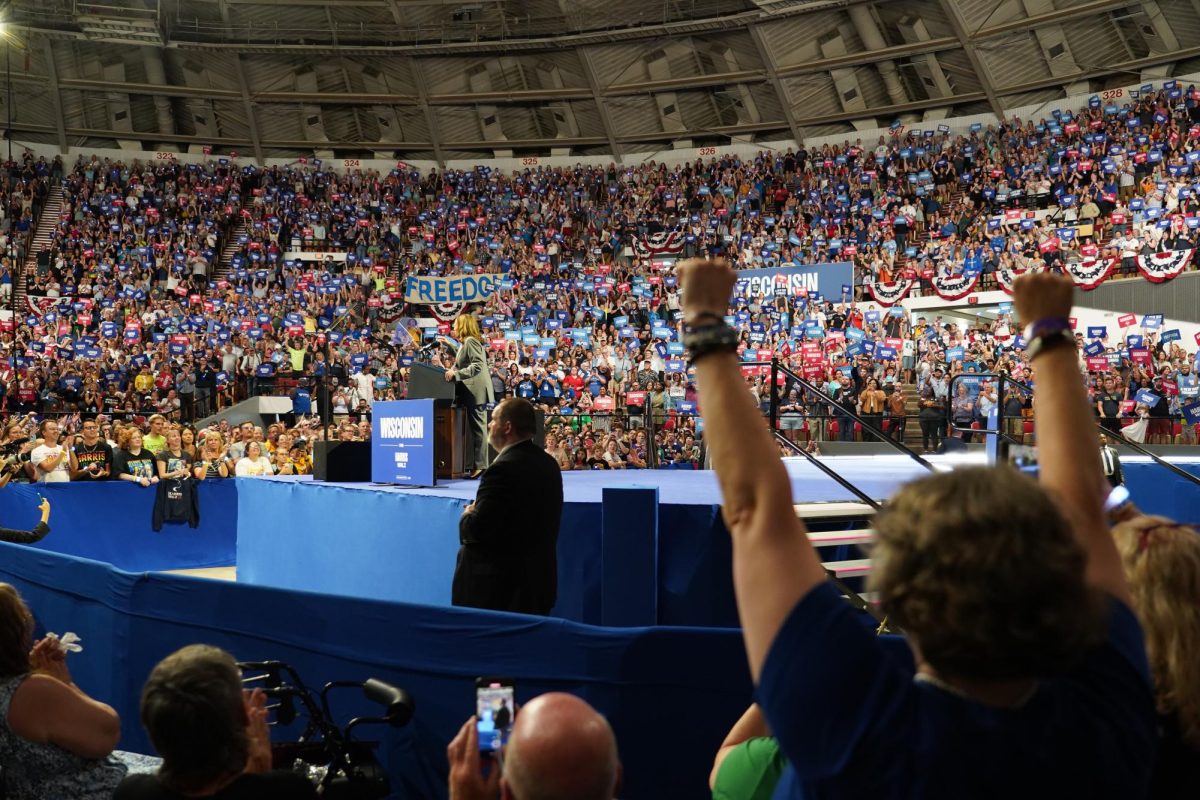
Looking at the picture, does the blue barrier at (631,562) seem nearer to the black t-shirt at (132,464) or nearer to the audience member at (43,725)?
the audience member at (43,725)

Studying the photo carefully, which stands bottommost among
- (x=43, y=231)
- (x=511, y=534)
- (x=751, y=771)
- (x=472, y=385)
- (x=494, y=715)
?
(x=751, y=771)

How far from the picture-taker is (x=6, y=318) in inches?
1043

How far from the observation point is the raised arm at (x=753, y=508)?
1189 mm

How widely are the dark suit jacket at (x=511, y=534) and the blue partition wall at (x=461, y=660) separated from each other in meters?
0.92

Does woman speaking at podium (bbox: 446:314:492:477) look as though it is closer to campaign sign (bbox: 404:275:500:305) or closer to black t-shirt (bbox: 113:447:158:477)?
black t-shirt (bbox: 113:447:158:477)

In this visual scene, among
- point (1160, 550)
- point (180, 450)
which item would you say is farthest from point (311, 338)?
point (1160, 550)

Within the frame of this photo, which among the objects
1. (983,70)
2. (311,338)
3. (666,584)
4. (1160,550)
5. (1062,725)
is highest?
(983,70)

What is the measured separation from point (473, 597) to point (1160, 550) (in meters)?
3.73

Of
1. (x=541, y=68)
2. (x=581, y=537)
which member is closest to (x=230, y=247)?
(x=541, y=68)

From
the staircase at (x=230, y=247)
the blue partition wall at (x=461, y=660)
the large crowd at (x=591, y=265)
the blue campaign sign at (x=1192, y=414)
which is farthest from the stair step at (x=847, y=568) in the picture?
the staircase at (x=230, y=247)

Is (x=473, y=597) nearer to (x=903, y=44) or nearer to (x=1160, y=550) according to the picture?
(x=1160, y=550)

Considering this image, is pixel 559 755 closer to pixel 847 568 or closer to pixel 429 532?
pixel 847 568

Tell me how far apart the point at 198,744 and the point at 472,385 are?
7.16 m

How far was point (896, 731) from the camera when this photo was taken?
1.14 m
